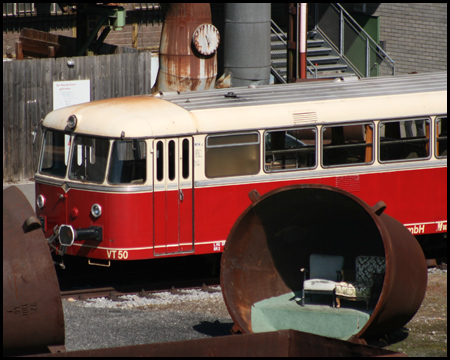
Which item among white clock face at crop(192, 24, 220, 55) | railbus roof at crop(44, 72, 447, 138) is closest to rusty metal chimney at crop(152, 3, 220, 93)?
white clock face at crop(192, 24, 220, 55)

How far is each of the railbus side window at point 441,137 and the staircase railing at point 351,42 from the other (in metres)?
9.28

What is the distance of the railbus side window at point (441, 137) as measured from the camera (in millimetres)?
14000

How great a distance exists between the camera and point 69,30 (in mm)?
26719

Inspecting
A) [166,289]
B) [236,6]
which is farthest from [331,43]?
[166,289]

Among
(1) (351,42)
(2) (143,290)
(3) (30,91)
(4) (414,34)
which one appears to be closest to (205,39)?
(3) (30,91)

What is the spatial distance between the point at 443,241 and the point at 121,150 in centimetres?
667

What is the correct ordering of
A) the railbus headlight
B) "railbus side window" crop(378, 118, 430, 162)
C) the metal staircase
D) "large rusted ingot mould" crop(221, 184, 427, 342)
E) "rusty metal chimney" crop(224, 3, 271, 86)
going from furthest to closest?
the metal staircase → "rusty metal chimney" crop(224, 3, 271, 86) → "railbus side window" crop(378, 118, 430, 162) → the railbus headlight → "large rusted ingot mould" crop(221, 184, 427, 342)

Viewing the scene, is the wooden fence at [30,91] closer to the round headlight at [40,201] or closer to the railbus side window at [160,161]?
the round headlight at [40,201]

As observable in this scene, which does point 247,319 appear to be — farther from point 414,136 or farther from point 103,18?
point 103,18

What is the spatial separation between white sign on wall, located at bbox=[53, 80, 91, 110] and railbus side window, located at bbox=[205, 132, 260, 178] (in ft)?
25.6

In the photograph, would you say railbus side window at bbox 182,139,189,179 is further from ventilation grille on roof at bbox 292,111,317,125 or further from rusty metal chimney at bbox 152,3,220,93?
rusty metal chimney at bbox 152,3,220,93

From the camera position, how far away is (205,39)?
61.9ft

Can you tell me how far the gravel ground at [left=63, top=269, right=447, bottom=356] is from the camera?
34.3ft

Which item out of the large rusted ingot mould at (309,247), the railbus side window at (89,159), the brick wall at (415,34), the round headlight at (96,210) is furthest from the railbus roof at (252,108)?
the brick wall at (415,34)
